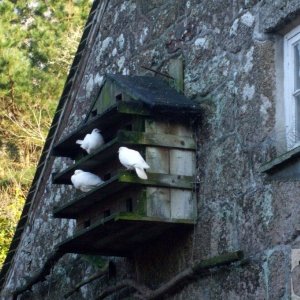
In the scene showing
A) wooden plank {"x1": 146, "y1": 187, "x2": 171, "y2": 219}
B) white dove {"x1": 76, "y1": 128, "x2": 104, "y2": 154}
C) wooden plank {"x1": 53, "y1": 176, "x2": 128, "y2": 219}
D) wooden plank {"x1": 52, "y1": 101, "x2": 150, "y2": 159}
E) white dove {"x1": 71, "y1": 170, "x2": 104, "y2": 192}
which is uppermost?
wooden plank {"x1": 52, "y1": 101, "x2": 150, "y2": 159}

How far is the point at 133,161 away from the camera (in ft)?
23.2

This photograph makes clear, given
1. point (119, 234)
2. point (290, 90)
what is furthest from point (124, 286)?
point (290, 90)

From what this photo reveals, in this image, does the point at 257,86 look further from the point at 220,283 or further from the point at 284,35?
the point at 220,283

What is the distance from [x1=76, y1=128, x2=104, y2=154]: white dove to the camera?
7.64 meters

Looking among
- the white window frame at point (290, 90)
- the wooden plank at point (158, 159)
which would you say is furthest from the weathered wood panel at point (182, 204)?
the white window frame at point (290, 90)

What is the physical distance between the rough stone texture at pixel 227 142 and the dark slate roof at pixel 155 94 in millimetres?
111

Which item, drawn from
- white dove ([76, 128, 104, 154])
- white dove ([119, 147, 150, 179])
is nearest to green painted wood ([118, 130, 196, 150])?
white dove ([119, 147, 150, 179])

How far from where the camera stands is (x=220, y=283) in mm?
6879

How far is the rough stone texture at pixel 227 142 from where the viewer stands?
21.4ft

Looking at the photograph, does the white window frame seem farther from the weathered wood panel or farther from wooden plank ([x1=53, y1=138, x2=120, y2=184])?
wooden plank ([x1=53, y1=138, x2=120, y2=184])

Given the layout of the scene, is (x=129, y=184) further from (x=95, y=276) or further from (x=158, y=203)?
(x=95, y=276)

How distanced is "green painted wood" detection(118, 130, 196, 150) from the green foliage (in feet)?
36.6

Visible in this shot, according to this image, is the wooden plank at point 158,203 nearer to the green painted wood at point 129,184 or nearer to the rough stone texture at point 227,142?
the green painted wood at point 129,184

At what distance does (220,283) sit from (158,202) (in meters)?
0.67
